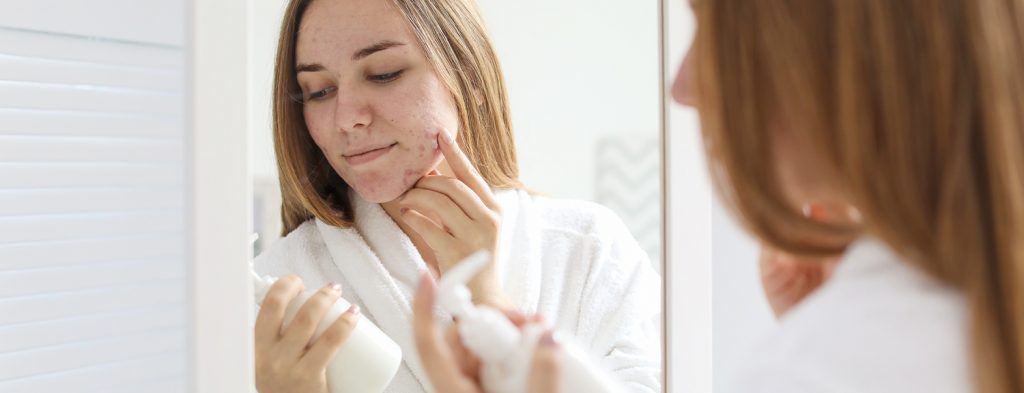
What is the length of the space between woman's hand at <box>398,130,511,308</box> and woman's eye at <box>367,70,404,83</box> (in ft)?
0.19

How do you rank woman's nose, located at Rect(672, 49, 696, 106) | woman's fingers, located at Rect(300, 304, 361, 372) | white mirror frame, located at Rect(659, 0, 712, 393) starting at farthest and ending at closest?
white mirror frame, located at Rect(659, 0, 712, 393) < woman's fingers, located at Rect(300, 304, 361, 372) < woman's nose, located at Rect(672, 49, 696, 106)

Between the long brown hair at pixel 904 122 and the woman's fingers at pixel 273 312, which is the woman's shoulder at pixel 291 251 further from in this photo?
the long brown hair at pixel 904 122

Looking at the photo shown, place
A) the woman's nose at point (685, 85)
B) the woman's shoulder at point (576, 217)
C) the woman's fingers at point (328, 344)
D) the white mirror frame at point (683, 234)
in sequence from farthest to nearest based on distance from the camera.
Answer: the white mirror frame at point (683, 234) < the woman's shoulder at point (576, 217) < the woman's fingers at point (328, 344) < the woman's nose at point (685, 85)

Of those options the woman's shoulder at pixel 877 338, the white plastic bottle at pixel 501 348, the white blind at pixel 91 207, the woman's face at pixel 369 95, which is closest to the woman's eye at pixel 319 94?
the woman's face at pixel 369 95

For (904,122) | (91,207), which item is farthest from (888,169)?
(91,207)

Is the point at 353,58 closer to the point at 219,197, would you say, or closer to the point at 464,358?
the point at 219,197

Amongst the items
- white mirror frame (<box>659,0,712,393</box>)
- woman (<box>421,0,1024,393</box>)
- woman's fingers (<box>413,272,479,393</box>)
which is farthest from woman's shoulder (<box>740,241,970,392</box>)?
white mirror frame (<box>659,0,712,393</box>)

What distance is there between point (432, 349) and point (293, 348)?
229 mm

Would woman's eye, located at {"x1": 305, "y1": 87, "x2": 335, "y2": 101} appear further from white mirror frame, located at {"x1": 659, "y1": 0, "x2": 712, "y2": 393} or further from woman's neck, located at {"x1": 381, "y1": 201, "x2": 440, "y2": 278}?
white mirror frame, located at {"x1": 659, "y1": 0, "x2": 712, "y2": 393}

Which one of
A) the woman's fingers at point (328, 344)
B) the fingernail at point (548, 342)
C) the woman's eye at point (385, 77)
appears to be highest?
the woman's eye at point (385, 77)

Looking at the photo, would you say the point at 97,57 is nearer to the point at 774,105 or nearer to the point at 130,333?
the point at 130,333

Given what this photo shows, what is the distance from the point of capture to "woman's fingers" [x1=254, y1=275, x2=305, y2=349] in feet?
2.26

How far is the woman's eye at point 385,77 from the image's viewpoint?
2.44 feet

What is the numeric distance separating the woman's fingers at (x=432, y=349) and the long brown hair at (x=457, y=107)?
27cm
